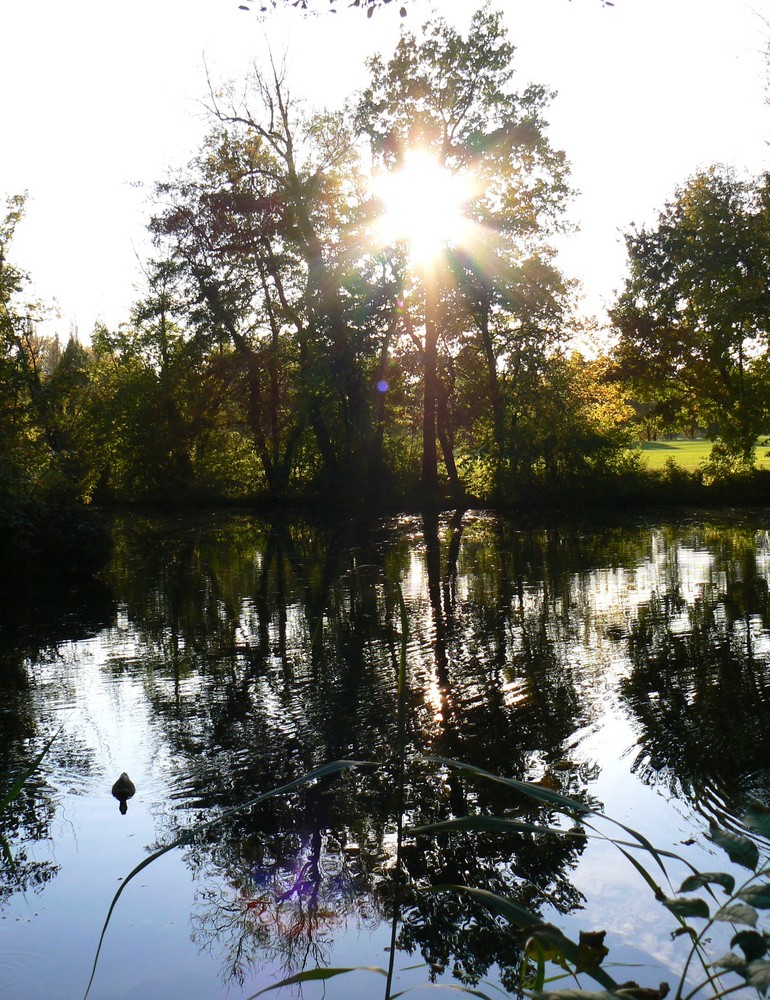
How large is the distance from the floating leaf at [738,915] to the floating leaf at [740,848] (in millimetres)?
73

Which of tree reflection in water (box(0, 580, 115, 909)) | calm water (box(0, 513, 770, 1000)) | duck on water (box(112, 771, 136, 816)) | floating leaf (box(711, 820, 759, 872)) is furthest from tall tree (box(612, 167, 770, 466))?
A: floating leaf (box(711, 820, 759, 872))

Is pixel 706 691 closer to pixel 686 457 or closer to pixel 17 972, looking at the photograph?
pixel 17 972

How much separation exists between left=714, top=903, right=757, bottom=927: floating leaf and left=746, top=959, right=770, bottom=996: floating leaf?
8 centimetres

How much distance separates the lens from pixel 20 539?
16.1m

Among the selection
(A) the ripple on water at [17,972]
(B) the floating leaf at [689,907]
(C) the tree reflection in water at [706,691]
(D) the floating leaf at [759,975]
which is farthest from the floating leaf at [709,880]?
(C) the tree reflection in water at [706,691]

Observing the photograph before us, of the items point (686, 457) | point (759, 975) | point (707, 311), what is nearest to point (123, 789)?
point (759, 975)

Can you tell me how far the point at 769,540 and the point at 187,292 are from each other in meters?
22.3

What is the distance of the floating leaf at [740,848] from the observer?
5.54ft

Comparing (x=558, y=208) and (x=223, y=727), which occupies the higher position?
(x=558, y=208)

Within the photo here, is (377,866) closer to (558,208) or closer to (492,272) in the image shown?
(492,272)

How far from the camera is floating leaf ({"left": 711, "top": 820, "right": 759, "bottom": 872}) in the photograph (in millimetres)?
1689

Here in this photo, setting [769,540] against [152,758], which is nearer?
[152,758]

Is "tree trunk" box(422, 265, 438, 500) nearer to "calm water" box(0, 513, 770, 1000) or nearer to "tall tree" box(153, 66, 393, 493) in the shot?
"tall tree" box(153, 66, 393, 493)

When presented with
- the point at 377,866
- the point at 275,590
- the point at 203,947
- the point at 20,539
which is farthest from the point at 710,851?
the point at 20,539
